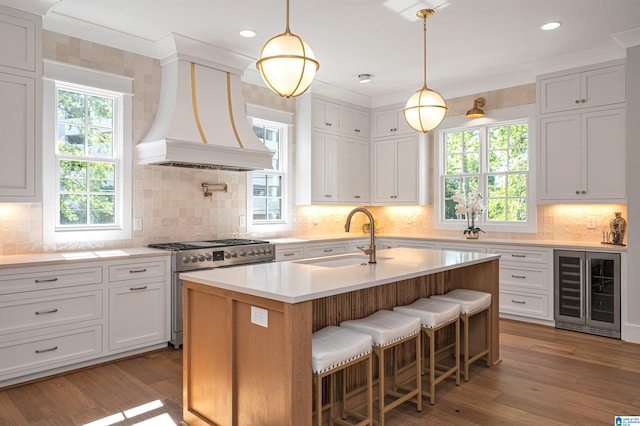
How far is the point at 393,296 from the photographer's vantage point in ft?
10.7

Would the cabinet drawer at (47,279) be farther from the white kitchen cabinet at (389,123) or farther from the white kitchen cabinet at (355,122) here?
the white kitchen cabinet at (389,123)

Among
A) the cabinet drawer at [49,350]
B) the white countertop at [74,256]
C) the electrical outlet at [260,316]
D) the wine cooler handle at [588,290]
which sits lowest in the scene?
the cabinet drawer at [49,350]

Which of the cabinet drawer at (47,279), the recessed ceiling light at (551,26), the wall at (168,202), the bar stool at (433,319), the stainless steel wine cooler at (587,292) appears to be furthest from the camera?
the stainless steel wine cooler at (587,292)

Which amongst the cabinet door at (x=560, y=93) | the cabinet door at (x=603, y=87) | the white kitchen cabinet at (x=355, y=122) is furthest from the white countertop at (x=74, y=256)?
the cabinet door at (x=603, y=87)

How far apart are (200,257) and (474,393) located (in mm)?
2541

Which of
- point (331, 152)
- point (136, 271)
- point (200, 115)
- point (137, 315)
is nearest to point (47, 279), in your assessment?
point (136, 271)

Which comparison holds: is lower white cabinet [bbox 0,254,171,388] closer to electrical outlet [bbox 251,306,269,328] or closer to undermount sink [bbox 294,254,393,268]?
undermount sink [bbox 294,254,393,268]

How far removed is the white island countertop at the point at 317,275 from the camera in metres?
2.09

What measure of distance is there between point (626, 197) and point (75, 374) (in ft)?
16.9

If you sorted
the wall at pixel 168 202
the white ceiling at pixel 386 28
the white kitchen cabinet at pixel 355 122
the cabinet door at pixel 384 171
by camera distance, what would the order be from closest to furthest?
the white ceiling at pixel 386 28
the wall at pixel 168 202
the white kitchen cabinet at pixel 355 122
the cabinet door at pixel 384 171

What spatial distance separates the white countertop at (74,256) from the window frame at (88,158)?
0.21 metres

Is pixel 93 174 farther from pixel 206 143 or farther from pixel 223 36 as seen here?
pixel 223 36

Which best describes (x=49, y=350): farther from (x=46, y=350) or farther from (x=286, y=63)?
(x=286, y=63)

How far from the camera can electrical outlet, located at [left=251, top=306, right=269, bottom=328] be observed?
6.90 feet
